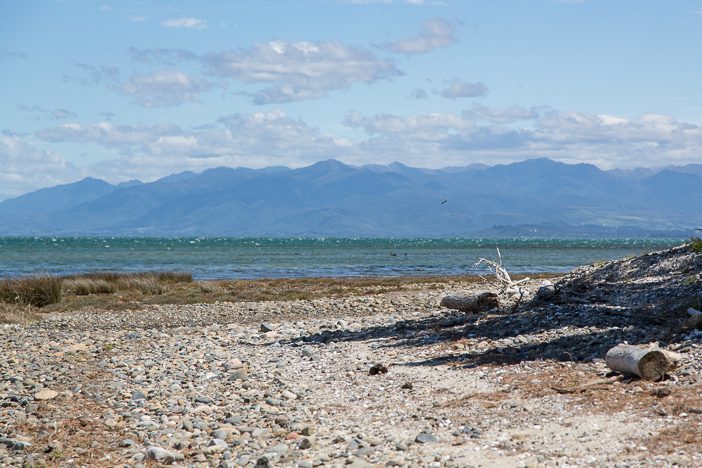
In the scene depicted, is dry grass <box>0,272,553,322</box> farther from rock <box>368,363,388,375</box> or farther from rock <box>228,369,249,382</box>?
rock <box>368,363,388,375</box>

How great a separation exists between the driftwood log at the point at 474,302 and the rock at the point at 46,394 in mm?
11723

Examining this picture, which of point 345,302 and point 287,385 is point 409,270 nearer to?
point 345,302

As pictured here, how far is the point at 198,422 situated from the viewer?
39.0ft

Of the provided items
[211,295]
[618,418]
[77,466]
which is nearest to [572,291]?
[618,418]

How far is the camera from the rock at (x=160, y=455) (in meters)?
10.2

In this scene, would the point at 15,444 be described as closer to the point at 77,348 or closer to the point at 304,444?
the point at 304,444

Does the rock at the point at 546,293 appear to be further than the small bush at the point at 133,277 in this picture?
No

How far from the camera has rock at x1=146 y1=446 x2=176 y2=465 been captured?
1024cm

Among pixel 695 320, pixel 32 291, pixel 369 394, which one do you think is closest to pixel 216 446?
pixel 369 394

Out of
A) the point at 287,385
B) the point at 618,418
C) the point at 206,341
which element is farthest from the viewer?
the point at 206,341

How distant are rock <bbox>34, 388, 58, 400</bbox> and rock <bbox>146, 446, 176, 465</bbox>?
12.7 feet

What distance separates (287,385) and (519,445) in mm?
5576

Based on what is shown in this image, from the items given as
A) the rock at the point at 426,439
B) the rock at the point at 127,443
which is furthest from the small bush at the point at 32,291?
the rock at the point at 426,439

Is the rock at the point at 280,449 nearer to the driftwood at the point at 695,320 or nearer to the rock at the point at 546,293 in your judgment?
the driftwood at the point at 695,320
